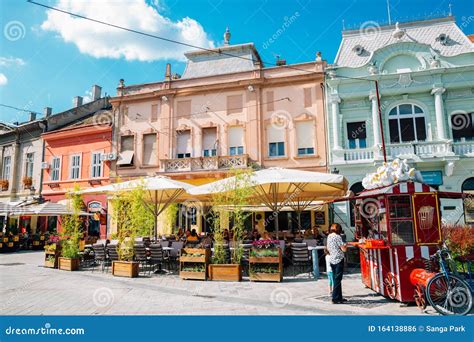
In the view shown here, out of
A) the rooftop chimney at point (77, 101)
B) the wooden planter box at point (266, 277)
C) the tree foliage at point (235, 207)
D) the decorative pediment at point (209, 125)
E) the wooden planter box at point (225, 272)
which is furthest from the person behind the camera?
the rooftop chimney at point (77, 101)

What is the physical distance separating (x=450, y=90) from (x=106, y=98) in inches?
984

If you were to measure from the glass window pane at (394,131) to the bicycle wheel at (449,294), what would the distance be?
12.4 metres

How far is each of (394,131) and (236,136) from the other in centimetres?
833

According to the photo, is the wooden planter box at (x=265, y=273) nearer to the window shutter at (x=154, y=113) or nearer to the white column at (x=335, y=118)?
the white column at (x=335, y=118)

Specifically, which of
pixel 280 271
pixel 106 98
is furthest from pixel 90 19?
pixel 106 98

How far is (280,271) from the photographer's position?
9.01 m

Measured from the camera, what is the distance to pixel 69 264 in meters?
11.4

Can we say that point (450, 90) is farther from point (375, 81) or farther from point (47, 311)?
point (47, 311)

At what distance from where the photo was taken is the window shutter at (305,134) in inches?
725

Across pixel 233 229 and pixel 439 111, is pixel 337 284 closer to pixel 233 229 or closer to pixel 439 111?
pixel 233 229

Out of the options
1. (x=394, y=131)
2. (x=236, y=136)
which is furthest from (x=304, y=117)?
(x=394, y=131)

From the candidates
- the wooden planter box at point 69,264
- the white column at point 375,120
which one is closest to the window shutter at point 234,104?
the white column at point 375,120

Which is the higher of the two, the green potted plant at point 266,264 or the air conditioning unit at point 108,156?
the air conditioning unit at point 108,156

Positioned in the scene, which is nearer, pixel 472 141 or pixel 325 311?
pixel 325 311
